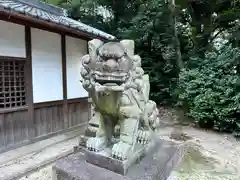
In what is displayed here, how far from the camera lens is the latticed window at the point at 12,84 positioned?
14.7ft

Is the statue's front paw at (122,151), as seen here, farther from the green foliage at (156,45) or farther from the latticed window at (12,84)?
the green foliage at (156,45)

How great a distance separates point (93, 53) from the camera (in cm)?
195

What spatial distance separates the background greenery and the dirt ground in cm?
67

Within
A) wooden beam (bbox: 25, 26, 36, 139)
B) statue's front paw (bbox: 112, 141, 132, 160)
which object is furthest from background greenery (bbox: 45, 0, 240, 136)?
statue's front paw (bbox: 112, 141, 132, 160)

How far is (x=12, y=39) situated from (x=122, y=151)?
3731mm

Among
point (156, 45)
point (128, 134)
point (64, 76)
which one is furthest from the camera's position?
point (156, 45)

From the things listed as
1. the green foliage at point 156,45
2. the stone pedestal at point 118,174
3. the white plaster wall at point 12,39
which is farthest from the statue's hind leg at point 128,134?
the green foliage at point 156,45

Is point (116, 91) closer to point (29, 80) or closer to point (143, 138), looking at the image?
point (143, 138)

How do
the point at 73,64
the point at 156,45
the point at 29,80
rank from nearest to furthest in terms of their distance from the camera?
the point at 29,80
the point at 73,64
the point at 156,45

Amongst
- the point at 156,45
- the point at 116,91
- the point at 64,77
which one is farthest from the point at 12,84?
the point at 156,45

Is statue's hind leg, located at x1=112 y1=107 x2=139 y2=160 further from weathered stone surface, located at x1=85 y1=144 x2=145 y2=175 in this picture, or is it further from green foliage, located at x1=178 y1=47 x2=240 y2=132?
green foliage, located at x1=178 y1=47 x2=240 y2=132

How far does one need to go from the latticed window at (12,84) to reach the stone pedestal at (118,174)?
2805 mm

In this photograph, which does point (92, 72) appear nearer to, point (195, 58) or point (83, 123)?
point (83, 123)

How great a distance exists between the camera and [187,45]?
33.0 feet
